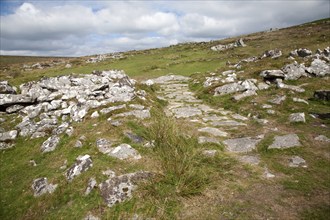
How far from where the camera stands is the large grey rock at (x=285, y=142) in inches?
426

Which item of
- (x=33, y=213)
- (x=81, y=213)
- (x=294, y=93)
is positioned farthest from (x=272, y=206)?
(x=294, y=93)

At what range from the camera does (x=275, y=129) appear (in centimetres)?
1277

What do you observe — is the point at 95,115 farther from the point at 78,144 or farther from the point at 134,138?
the point at 134,138

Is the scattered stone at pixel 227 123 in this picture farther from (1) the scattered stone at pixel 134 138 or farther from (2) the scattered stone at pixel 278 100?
(1) the scattered stone at pixel 134 138

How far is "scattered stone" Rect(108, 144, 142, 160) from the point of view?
998cm

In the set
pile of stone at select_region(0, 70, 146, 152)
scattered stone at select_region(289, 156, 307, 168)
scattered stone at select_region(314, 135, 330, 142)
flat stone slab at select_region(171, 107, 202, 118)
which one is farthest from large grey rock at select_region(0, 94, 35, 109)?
scattered stone at select_region(314, 135, 330, 142)

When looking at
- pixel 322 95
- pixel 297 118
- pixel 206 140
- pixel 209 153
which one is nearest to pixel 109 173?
Result: pixel 209 153

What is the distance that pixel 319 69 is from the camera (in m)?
22.0

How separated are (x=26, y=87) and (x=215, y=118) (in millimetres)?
13991

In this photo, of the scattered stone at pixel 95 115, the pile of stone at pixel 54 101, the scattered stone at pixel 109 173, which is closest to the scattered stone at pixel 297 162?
the scattered stone at pixel 109 173

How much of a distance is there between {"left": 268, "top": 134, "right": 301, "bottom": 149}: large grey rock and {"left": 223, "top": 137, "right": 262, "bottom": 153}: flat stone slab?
74 cm

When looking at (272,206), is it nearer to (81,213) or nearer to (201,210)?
(201,210)

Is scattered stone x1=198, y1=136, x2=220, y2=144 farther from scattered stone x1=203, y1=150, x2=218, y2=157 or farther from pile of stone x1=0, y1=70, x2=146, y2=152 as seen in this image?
pile of stone x1=0, y1=70, x2=146, y2=152

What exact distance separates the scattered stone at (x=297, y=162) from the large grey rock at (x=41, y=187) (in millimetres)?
8459
